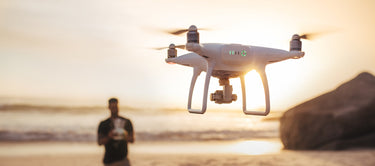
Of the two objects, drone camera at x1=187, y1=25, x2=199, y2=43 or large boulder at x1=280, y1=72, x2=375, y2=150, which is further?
large boulder at x1=280, y1=72, x2=375, y2=150

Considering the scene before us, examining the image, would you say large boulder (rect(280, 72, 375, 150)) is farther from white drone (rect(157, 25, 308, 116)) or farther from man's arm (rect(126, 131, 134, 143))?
man's arm (rect(126, 131, 134, 143))

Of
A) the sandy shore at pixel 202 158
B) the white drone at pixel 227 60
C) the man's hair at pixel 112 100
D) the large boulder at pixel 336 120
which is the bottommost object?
the sandy shore at pixel 202 158

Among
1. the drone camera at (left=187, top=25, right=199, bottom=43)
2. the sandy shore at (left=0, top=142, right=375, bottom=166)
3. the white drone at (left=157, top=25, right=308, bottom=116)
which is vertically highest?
the drone camera at (left=187, top=25, right=199, bottom=43)

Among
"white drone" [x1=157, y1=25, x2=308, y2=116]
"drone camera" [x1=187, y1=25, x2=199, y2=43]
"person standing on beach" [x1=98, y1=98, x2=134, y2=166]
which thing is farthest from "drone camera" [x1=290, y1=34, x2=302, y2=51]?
"person standing on beach" [x1=98, y1=98, x2=134, y2=166]

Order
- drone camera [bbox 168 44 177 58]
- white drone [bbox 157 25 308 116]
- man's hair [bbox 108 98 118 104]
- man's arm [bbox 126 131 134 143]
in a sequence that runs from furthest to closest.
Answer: drone camera [bbox 168 44 177 58], white drone [bbox 157 25 308 116], man's arm [bbox 126 131 134 143], man's hair [bbox 108 98 118 104]

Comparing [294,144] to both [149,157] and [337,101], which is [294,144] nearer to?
[337,101]

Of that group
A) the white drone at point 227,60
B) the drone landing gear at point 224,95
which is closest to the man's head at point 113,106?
the white drone at point 227,60

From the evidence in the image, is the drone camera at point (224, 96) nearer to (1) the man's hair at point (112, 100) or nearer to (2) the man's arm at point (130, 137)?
(2) the man's arm at point (130, 137)

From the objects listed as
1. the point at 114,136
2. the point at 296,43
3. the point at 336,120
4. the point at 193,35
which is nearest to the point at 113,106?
the point at 114,136
